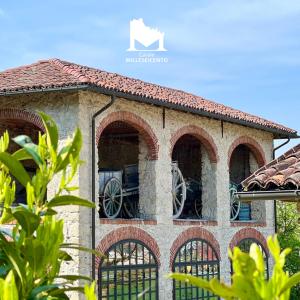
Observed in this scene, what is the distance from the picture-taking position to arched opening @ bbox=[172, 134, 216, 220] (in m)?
18.5

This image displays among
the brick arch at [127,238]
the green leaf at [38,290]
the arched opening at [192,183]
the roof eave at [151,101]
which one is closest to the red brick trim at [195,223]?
the arched opening at [192,183]

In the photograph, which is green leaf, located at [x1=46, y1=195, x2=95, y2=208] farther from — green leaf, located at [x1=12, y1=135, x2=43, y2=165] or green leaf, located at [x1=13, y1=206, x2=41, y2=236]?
green leaf, located at [x1=12, y1=135, x2=43, y2=165]

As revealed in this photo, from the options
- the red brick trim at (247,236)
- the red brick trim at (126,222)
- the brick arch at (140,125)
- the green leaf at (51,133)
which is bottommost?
the green leaf at (51,133)

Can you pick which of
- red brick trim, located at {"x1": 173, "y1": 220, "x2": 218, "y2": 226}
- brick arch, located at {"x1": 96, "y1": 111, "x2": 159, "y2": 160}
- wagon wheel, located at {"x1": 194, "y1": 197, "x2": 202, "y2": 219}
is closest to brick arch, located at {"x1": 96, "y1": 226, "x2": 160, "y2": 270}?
red brick trim, located at {"x1": 173, "y1": 220, "x2": 218, "y2": 226}

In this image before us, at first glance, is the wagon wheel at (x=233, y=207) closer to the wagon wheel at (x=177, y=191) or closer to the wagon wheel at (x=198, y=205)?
the wagon wheel at (x=198, y=205)

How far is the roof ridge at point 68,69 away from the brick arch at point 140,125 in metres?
1.21

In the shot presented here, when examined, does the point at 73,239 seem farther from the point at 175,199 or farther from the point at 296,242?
the point at 296,242

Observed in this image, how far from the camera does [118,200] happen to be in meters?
17.3

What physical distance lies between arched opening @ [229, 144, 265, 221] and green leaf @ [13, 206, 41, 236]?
1739 cm

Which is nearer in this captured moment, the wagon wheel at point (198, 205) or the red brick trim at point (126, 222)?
the red brick trim at point (126, 222)

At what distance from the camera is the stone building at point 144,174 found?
15.0m

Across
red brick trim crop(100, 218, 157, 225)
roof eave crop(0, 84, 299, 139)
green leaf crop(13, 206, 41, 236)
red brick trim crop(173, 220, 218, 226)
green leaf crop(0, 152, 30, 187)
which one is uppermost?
roof eave crop(0, 84, 299, 139)

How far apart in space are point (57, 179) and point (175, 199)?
15.3 ft

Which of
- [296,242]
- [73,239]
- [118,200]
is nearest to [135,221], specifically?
[118,200]
